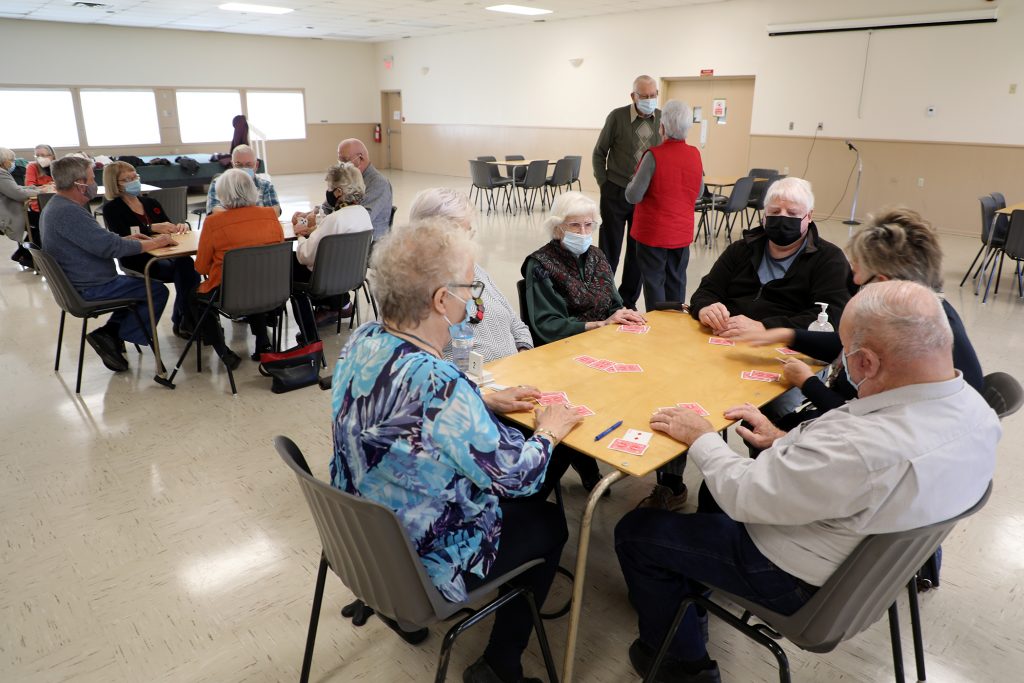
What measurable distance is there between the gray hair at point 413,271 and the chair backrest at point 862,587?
3.40 ft

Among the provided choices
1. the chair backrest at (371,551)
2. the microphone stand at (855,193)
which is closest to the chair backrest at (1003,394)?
the chair backrest at (371,551)

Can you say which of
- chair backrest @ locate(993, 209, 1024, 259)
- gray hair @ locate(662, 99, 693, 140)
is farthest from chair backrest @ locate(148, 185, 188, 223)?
chair backrest @ locate(993, 209, 1024, 259)

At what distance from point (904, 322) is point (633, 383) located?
2.91ft

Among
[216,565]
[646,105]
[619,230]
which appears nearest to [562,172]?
[619,230]

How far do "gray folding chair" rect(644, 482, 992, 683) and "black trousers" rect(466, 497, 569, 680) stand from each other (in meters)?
0.35

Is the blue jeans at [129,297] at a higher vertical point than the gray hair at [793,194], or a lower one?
lower

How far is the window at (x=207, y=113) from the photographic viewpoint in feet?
49.2

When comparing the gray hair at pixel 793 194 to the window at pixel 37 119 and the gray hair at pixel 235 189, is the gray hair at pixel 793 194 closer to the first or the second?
the gray hair at pixel 235 189

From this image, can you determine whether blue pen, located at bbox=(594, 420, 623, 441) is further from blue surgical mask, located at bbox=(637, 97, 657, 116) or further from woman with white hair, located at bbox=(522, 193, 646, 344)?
blue surgical mask, located at bbox=(637, 97, 657, 116)

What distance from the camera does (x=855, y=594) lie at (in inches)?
53.9

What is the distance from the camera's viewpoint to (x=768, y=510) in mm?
1418

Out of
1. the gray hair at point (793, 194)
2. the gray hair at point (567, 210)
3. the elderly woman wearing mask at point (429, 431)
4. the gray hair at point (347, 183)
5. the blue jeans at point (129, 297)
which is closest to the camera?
the elderly woman wearing mask at point (429, 431)

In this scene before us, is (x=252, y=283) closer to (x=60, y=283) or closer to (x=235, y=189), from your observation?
(x=235, y=189)

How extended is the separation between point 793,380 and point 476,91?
14768 millimetres
